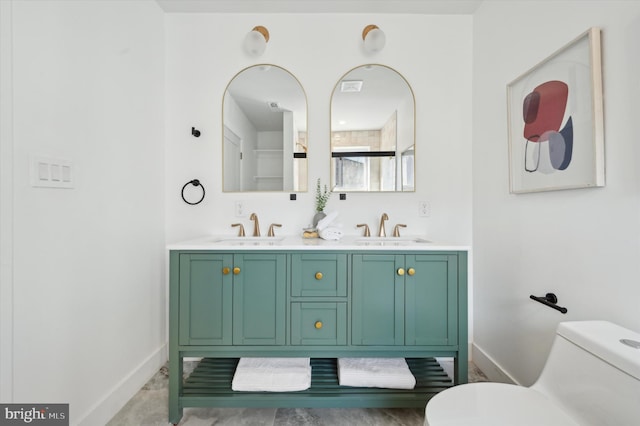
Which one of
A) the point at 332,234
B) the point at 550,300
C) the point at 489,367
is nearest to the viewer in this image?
the point at 550,300

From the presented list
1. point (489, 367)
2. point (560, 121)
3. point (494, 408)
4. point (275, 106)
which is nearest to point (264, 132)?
point (275, 106)

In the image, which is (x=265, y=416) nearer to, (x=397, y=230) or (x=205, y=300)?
(x=205, y=300)

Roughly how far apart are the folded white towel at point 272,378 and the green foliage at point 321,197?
3.20 ft

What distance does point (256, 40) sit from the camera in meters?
1.79

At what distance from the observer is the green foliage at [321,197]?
6.10 ft

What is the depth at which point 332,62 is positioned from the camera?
1.90 metres

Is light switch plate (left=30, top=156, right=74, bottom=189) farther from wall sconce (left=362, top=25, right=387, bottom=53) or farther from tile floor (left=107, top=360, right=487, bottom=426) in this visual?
wall sconce (left=362, top=25, right=387, bottom=53)

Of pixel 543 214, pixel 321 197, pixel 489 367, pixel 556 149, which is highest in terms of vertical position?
pixel 556 149

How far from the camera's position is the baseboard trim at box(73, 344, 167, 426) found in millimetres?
1312

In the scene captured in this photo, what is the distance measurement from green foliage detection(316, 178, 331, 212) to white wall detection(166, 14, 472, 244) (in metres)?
0.04

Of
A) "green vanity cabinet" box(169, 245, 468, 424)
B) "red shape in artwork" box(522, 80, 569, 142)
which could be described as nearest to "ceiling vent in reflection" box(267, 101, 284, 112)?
"green vanity cabinet" box(169, 245, 468, 424)

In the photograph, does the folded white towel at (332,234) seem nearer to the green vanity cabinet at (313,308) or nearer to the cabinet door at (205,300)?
the green vanity cabinet at (313,308)

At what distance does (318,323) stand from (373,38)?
183 centimetres

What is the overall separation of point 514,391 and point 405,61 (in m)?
1.99
